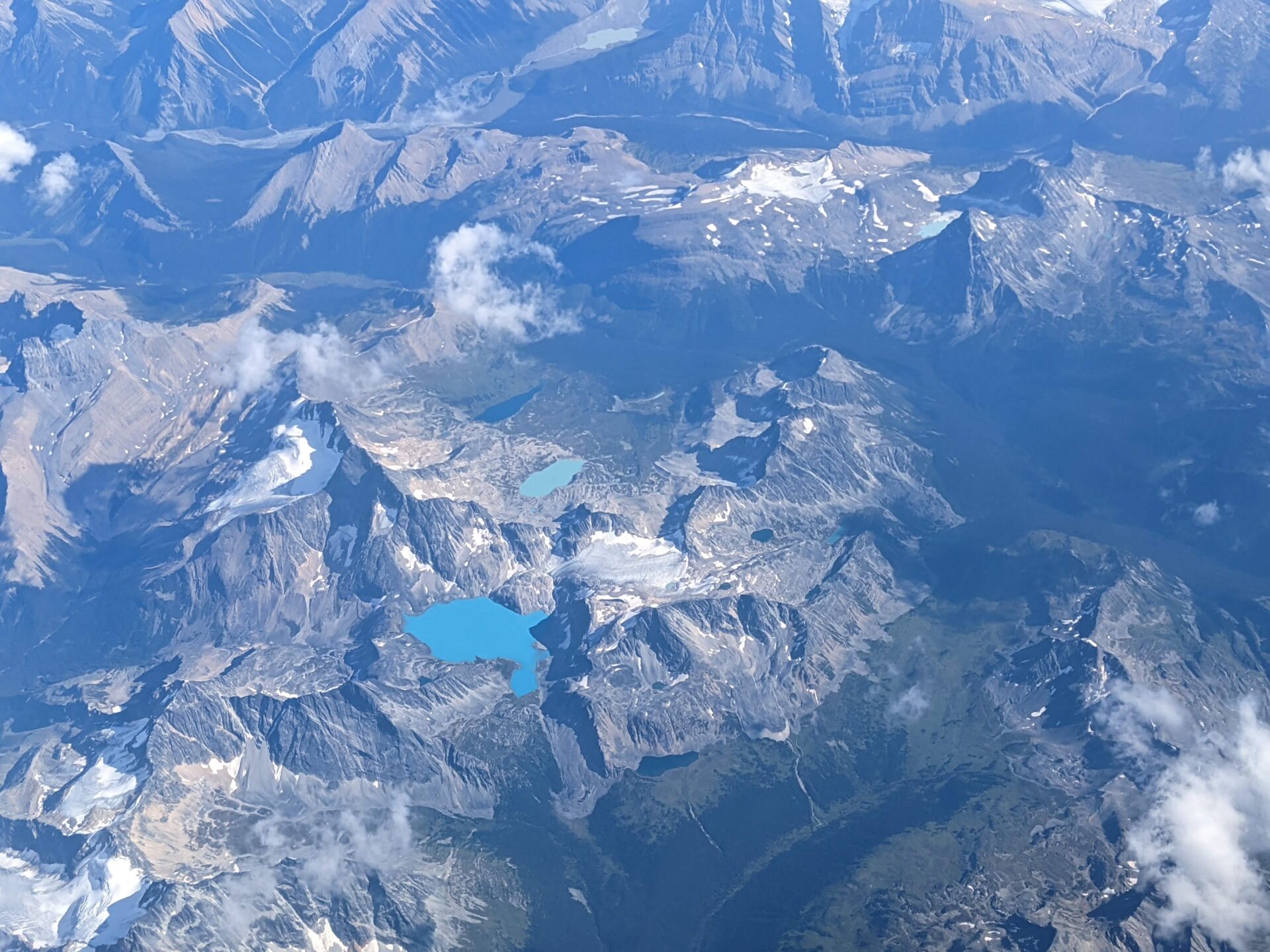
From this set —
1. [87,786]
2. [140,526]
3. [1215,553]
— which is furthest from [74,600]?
[1215,553]

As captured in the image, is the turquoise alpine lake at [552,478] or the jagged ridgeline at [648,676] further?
the turquoise alpine lake at [552,478]

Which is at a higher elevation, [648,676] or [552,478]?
[648,676]

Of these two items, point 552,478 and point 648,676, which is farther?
point 552,478

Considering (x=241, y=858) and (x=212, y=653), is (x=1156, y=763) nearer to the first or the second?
(x=241, y=858)

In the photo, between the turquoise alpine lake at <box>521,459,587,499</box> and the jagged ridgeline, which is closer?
the jagged ridgeline
